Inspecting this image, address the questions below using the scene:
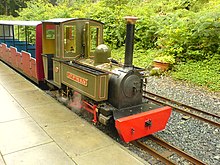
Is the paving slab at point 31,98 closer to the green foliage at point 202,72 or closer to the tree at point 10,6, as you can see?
the green foliage at point 202,72

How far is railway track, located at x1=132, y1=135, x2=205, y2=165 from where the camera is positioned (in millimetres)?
4137

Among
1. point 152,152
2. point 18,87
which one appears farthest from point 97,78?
point 18,87

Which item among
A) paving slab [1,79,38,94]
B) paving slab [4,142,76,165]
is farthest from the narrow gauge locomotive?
paving slab [4,142,76,165]

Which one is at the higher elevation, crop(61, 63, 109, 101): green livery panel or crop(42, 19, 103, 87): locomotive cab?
crop(42, 19, 103, 87): locomotive cab

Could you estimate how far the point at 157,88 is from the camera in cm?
831

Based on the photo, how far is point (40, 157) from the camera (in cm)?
400

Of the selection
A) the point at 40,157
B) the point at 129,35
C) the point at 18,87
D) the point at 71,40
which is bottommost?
the point at 40,157

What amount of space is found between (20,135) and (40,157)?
3.18ft

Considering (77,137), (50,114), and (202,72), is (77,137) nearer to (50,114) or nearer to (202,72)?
(50,114)

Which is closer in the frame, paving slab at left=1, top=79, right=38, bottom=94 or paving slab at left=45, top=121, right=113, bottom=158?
paving slab at left=45, top=121, right=113, bottom=158

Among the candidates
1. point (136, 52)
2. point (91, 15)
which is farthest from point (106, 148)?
point (91, 15)

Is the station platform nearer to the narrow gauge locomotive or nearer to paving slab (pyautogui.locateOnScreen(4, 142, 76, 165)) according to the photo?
paving slab (pyautogui.locateOnScreen(4, 142, 76, 165))

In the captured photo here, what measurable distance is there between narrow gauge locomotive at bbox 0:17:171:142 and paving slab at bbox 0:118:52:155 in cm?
120

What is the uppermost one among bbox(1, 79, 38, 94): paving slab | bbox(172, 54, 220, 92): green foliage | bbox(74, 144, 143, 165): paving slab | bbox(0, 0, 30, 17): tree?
bbox(0, 0, 30, 17): tree
